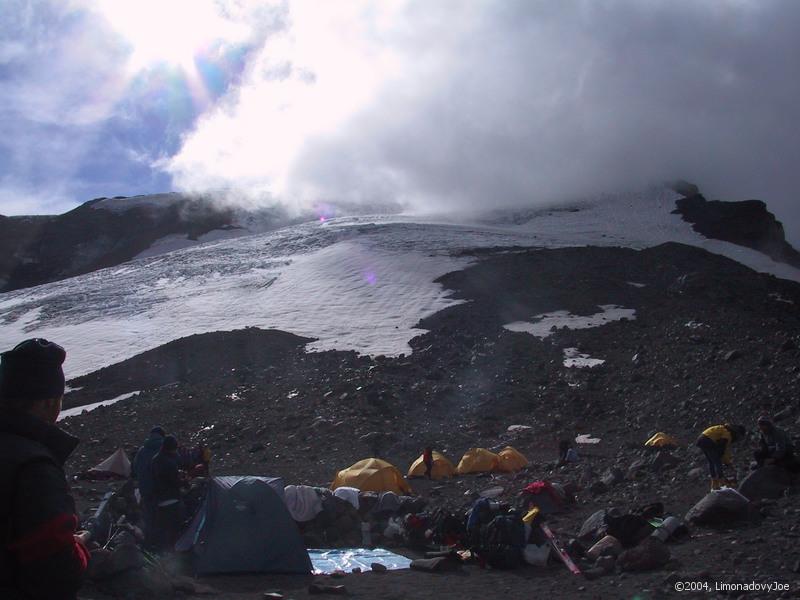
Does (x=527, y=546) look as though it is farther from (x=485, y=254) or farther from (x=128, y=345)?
(x=485, y=254)

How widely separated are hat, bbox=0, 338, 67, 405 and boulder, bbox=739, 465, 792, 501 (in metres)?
10.9

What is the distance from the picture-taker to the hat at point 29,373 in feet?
9.65

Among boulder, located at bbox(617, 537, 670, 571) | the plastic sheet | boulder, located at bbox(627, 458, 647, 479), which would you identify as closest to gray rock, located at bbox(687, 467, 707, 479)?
boulder, located at bbox(627, 458, 647, 479)

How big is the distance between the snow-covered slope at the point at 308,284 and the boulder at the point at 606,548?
74.8ft

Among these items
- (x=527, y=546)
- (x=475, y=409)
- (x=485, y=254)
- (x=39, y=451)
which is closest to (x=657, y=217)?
(x=485, y=254)

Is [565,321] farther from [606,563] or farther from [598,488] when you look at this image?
[606,563]

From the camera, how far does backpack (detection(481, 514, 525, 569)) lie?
1013cm

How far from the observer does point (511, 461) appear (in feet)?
63.5

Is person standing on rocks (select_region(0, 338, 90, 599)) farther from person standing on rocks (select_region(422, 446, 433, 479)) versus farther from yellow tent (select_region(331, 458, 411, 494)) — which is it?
person standing on rocks (select_region(422, 446, 433, 479))

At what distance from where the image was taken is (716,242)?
2287 inches

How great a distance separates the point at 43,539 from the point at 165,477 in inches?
339

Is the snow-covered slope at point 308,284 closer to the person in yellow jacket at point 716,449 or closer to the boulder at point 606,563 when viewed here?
the person in yellow jacket at point 716,449

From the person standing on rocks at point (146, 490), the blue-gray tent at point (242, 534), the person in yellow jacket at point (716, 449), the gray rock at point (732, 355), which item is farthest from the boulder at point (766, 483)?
the gray rock at point (732, 355)

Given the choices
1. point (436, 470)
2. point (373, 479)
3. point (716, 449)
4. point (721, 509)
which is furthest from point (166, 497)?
point (436, 470)
